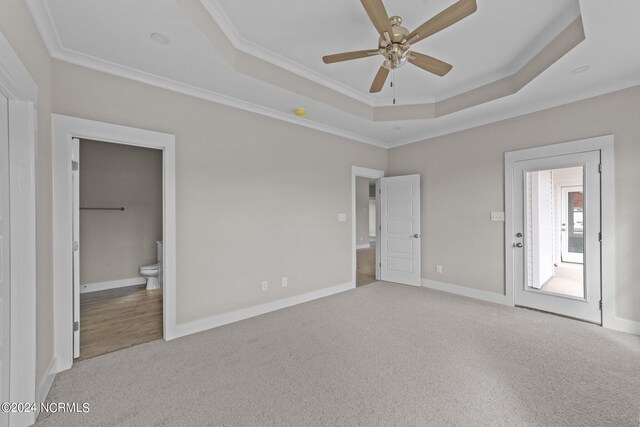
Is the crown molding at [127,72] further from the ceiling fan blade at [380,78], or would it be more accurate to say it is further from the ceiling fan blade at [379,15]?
the ceiling fan blade at [379,15]

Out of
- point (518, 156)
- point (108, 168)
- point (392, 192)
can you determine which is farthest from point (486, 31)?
point (108, 168)

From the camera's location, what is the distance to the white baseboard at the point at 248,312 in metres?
2.89

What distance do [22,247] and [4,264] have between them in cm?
12

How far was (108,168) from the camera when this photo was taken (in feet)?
15.4

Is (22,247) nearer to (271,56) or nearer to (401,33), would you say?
(271,56)

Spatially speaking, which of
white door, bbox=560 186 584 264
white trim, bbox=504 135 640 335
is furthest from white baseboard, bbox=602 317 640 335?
white door, bbox=560 186 584 264

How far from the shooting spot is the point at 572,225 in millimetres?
3270

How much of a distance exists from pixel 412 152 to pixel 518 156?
5.37ft

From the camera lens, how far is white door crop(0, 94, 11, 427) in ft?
4.97

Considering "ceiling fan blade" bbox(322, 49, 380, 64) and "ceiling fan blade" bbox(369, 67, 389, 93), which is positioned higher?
"ceiling fan blade" bbox(322, 49, 380, 64)

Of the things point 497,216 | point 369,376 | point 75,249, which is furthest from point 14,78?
point 497,216

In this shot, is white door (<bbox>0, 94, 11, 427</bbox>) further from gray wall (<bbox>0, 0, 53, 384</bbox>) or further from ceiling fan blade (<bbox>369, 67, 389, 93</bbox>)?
ceiling fan blade (<bbox>369, 67, 389, 93</bbox>)

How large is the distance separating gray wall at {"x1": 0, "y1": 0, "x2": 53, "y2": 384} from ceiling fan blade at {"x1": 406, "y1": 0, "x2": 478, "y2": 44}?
7.85ft

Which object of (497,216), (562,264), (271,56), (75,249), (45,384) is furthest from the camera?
(497,216)
